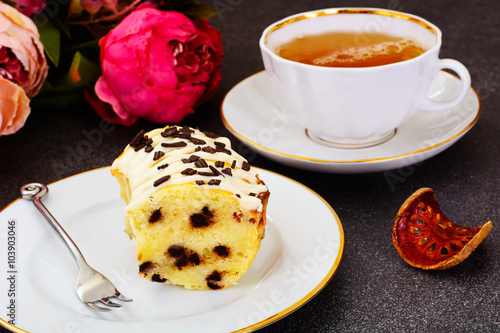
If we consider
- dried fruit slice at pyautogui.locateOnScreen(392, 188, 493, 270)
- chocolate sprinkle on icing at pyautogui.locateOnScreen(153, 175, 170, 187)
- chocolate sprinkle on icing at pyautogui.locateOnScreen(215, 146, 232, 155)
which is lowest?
dried fruit slice at pyautogui.locateOnScreen(392, 188, 493, 270)

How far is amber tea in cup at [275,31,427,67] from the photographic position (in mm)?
1253

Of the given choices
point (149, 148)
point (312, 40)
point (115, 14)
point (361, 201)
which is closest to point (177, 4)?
point (115, 14)

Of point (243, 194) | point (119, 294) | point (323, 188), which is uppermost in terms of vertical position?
point (243, 194)

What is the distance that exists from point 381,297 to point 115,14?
3.22 feet

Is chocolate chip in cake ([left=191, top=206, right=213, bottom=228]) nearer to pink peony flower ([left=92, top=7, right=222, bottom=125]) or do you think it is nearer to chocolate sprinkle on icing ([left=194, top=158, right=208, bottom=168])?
chocolate sprinkle on icing ([left=194, top=158, right=208, bottom=168])

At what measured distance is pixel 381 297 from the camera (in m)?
0.93

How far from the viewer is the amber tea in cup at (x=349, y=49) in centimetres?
125

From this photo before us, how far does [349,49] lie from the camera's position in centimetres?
132

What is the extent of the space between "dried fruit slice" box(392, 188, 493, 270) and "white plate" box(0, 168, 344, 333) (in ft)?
0.40

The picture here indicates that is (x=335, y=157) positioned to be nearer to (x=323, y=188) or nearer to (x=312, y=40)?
(x=323, y=188)

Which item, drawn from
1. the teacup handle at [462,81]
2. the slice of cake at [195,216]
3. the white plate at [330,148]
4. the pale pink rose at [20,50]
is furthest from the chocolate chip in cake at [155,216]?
the teacup handle at [462,81]

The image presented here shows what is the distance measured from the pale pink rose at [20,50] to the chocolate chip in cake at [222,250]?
67 centimetres

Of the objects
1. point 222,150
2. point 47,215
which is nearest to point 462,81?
point 222,150

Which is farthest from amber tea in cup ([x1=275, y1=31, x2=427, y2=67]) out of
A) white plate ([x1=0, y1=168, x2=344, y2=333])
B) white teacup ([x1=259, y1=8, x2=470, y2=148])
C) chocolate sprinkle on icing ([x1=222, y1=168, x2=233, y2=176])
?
chocolate sprinkle on icing ([x1=222, y1=168, x2=233, y2=176])
